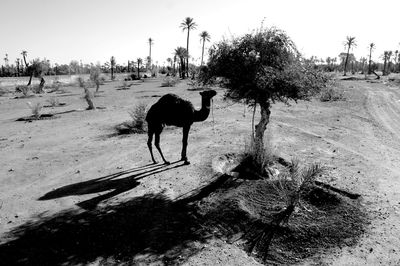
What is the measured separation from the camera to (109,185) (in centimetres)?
889

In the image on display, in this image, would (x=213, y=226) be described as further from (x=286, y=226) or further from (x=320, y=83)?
(x=320, y=83)

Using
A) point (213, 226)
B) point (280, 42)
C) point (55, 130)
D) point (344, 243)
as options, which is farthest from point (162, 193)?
point (55, 130)

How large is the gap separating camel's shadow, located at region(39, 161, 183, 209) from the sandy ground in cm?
5

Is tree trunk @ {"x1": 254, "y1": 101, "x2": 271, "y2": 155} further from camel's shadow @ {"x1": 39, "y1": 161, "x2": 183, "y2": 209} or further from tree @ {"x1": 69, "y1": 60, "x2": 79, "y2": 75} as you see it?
tree @ {"x1": 69, "y1": 60, "x2": 79, "y2": 75}

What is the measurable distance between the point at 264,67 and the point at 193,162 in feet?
12.5

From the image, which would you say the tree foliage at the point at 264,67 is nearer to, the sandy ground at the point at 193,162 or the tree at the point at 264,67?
the tree at the point at 264,67

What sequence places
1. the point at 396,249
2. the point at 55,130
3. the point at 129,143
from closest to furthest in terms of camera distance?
the point at 396,249, the point at 129,143, the point at 55,130

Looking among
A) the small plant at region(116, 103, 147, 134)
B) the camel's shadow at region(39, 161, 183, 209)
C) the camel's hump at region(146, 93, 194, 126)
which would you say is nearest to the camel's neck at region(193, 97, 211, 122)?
A: the camel's hump at region(146, 93, 194, 126)

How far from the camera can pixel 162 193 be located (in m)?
8.32

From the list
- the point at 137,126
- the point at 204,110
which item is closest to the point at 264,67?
the point at 204,110

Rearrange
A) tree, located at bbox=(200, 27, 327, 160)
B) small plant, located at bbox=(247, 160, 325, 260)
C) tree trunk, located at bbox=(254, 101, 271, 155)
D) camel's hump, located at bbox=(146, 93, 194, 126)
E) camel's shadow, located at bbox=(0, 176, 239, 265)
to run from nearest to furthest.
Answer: camel's shadow, located at bbox=(0, 176, 239, 265) → small plant, located at bbox=(247, 160, 325, 260) → tree, located at bbox=(200, 27, 327, 160) → tree trunk, located at bbox=(254, 101, 271, 155) → camel's hump, located at bbox=(146, 93, 194, 126)

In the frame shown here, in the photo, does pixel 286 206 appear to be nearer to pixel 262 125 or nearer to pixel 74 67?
pixel 262 125

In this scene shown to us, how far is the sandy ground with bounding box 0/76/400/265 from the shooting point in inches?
249

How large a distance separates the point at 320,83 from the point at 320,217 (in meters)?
3.55
